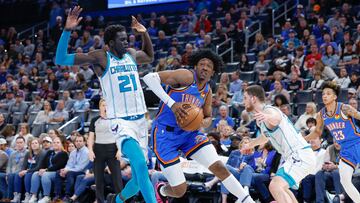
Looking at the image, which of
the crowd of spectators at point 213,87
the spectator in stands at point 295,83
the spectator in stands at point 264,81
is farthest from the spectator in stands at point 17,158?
the spectator in stands at point 295,83

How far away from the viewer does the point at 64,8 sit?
24.3 metres

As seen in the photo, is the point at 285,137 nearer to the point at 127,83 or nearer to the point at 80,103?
the point at 127,83

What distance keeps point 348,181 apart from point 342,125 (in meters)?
0.79

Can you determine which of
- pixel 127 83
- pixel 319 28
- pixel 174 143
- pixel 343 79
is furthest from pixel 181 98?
pixel 319 28

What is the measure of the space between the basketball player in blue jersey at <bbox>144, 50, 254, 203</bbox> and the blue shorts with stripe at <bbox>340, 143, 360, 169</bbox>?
216cm

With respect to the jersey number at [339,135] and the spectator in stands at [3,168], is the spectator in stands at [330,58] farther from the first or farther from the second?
the spectator in stands at [3,168]

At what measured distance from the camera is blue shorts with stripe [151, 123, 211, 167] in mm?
8227

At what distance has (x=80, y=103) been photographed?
16938mm

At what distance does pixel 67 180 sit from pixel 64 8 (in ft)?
41.3

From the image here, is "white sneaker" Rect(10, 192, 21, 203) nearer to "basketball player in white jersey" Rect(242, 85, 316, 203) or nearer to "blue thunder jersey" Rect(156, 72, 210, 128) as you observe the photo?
"blue thunder jersey" Rect(156, 72, 210, 128)

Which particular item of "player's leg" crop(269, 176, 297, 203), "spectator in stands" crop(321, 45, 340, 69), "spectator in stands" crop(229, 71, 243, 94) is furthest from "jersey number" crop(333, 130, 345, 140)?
"spectator in stands" crop(229, 71, 243, 94)

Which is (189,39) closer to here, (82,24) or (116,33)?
(82,24)

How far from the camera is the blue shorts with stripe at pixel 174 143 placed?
27.0 ft

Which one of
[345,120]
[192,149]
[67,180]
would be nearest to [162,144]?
[192,149]
